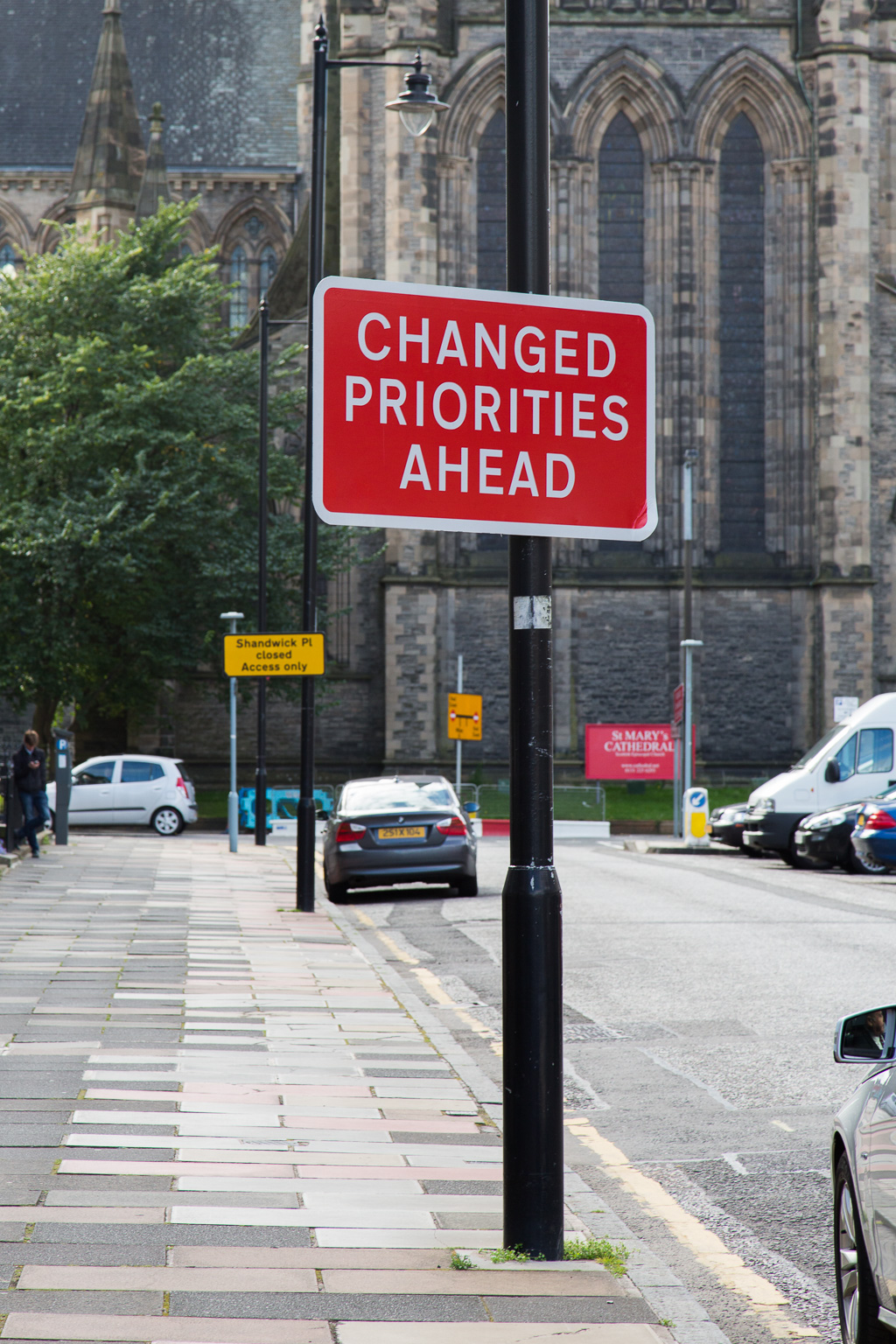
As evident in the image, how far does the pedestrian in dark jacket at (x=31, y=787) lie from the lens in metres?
20.3

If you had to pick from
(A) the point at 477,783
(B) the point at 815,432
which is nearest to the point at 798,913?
(A) the point at 477,783

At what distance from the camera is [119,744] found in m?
39.4

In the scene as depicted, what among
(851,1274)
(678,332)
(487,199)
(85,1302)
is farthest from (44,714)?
(851,1274)

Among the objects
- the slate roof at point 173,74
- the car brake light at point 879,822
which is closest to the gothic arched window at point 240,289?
the slate roof at point 173,74

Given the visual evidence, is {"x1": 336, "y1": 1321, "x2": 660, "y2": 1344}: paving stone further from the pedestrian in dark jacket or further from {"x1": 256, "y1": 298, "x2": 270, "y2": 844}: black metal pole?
{"x1": 256, "y1": 298, "x2": 270, "y2": 844}: black metal pole

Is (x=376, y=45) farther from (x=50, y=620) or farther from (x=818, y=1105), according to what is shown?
(x=818, y=1105)

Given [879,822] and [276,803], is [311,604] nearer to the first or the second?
[879,822]

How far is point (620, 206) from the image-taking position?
125ft

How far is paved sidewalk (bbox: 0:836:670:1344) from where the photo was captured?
3873 mm

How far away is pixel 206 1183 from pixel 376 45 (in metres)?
36.9

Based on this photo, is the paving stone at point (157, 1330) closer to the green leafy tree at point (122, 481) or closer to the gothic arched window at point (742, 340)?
the green leafy tree at point (122, 481)

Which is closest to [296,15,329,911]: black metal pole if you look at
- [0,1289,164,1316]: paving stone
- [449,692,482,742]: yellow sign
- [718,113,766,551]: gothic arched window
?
[0,1289,164,1316]: paving stone

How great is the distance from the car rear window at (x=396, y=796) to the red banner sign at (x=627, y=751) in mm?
17573

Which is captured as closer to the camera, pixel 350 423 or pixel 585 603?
pixel 350 423
